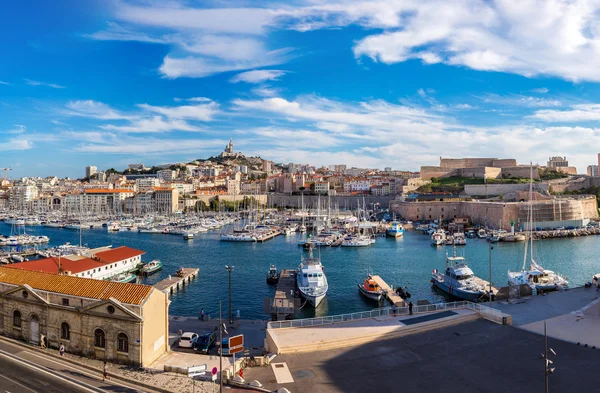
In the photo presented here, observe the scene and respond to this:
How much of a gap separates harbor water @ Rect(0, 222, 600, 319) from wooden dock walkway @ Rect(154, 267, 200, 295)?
476mm

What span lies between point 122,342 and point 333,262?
65.5 ft

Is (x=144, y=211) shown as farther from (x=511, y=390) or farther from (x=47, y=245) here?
(x=511, y=390)

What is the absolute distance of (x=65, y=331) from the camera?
986cm

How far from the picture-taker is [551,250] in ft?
104

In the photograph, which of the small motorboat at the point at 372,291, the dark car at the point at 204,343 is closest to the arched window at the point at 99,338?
the dark car at the point at 204,343

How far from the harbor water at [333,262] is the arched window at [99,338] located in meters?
6.96

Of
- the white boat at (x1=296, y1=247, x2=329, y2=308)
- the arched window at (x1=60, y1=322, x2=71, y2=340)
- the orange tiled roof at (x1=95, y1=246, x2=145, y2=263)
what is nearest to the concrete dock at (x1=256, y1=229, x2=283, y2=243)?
the orange tiled roof at (x1=95, y1=246, x2=145, y2=263)

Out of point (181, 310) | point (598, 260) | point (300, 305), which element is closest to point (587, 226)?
point (598, 260)

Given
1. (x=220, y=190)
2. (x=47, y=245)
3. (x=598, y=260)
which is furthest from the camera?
(x=220, y=190)

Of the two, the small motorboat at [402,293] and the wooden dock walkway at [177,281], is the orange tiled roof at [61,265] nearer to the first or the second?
the wooden dock walkway at [177,281]

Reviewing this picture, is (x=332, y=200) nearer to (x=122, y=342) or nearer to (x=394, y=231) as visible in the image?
(x=394, y=231)

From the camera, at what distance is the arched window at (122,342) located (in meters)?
9.01

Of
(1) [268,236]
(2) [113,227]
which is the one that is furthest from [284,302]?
(2) [113,227]

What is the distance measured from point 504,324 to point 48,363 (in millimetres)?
10346
